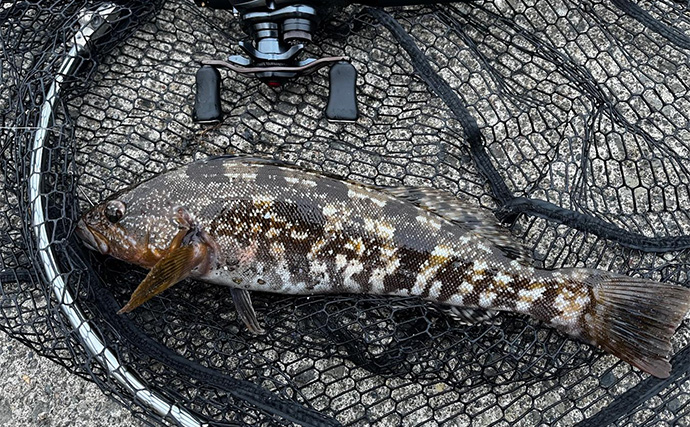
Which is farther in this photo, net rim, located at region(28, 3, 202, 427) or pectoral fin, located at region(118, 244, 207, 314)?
net rim, located at region(28, 3, 202, 427)

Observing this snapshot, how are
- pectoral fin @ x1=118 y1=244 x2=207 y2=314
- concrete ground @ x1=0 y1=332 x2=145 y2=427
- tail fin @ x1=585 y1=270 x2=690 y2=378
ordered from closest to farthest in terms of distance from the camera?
pectoral fin @ x1=118 y1=244 x2=207 y2=314, tail fin @ x1=585 y1=270 x2=690 y2=378, concrete ground @ x1=0 y1=332 x2=145 y2=427

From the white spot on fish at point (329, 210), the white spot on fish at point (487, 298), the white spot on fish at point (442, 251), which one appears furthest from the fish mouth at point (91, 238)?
the white spot on fish at point (487, 298)

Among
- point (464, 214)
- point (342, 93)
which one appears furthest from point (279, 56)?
point (464, 214)

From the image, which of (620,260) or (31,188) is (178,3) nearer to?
(31,188)

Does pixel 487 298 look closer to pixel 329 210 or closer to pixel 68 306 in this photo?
pixel 329 210

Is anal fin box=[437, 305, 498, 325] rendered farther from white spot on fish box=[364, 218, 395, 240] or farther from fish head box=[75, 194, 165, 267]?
fish head box=[75, 194, 165, 267]

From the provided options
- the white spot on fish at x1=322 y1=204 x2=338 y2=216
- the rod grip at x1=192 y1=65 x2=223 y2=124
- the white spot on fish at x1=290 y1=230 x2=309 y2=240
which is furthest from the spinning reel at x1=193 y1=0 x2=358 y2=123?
the white spot on fish at x1=290 y1=230 x2=309 y2=240
